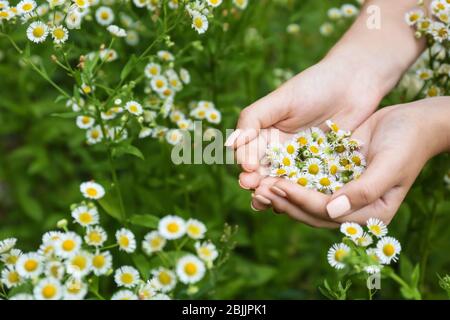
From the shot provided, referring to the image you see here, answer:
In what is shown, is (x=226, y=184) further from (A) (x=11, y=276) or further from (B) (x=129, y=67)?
(A) (x=11, y=276)

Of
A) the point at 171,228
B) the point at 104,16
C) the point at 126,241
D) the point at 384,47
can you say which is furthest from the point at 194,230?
the point at 384,47

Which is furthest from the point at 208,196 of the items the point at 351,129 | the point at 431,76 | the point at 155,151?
the point at 431,76

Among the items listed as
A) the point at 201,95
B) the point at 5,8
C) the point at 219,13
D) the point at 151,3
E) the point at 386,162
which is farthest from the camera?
the point at 201,95

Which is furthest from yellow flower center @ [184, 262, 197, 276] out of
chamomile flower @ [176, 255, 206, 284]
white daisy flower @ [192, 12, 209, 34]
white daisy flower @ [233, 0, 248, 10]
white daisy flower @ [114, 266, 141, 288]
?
white daisy flower @ [233, 0, 248, 10]

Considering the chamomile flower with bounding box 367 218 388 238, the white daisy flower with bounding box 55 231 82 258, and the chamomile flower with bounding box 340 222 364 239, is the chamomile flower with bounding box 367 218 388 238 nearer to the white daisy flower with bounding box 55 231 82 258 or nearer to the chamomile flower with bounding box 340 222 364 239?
the chamomile flower with bounding box 340 222 364 239

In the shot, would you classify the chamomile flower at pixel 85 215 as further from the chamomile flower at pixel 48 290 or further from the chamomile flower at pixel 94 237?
the chamomile flower at pixel 48 290
